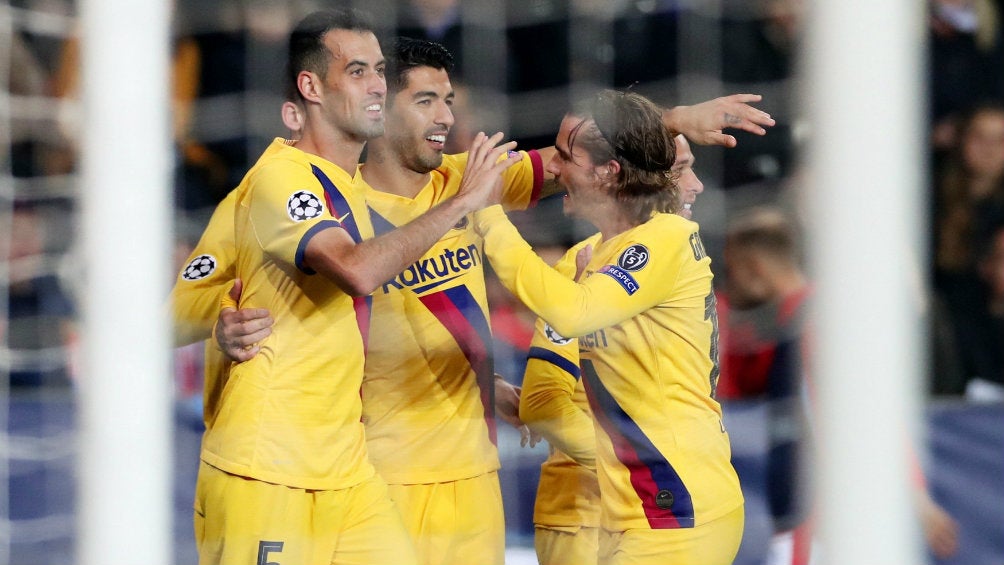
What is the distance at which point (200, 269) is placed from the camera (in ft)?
8.16

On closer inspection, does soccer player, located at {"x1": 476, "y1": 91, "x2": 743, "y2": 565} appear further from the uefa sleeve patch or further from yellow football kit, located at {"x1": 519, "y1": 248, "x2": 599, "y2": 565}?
yellow football kit, located at {"x1": 519, "y1": 248, "x2": 599, "y2": 565}

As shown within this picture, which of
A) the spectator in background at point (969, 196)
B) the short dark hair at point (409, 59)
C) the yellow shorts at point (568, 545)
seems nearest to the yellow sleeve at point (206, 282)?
the short dark hair at point (409, 59)

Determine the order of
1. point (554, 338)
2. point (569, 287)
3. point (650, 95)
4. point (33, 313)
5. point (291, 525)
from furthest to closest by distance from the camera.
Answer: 1. point (33, 313)
2. point (650, 95)
3. point (554, 338)
4. point (291, 525)
5. point (569, 287)

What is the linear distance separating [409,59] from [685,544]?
110 centimetres

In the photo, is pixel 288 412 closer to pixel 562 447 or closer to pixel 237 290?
pixel 237 290

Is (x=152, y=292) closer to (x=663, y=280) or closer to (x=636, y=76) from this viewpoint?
(x=663, y=280)

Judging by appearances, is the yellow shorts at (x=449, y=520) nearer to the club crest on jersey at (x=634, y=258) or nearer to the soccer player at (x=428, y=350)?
the soccer player at (x=428, y=350)

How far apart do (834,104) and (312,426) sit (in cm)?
133

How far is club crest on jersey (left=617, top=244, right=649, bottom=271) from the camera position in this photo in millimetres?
2254

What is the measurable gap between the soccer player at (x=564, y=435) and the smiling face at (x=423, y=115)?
387mm

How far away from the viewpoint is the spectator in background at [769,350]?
2742mm

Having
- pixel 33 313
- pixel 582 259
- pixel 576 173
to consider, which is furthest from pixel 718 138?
pixel 33 313

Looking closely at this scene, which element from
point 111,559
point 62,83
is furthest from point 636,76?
point 111,559

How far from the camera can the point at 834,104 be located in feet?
4.24
